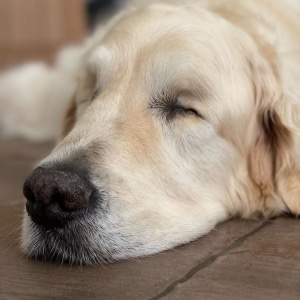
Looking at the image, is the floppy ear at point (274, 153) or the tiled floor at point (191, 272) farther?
the floppy ear at point (274, 153)

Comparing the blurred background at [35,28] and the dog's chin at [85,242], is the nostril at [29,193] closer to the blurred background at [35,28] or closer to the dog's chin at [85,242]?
the dog's chin at [85,242]

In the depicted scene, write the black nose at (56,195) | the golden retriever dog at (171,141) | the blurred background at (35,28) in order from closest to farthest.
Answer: the black nose at (56,195) → the golden retriever dog at (171,141) → the blurred background at (35,28)

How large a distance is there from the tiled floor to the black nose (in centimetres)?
15

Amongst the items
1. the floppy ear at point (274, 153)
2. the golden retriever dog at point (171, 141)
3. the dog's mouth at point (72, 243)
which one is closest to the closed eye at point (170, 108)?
the golden retriever dog at point (171, 141)

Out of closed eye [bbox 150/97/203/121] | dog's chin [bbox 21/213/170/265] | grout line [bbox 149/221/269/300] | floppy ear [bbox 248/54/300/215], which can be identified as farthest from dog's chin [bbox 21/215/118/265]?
floppy ear [bbox 248/54/300/215]

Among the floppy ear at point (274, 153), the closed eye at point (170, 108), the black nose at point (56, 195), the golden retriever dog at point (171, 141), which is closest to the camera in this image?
the black nose at point (56, 195)

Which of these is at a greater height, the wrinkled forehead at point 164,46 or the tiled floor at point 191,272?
the wrinkled forehead at point 164,46

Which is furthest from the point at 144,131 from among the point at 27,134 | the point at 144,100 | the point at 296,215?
the point at 27,134

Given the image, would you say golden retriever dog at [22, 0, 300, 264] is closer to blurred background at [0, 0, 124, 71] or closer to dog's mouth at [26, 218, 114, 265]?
dog's mouth at [26, 218, 114, 265]

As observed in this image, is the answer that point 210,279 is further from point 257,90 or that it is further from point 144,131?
point 257,90

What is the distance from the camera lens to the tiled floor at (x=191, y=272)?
1.79 metres

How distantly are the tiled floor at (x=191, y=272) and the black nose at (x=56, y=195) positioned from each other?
15 cm

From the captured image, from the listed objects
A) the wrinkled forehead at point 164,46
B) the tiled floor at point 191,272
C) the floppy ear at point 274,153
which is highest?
the wrinkled forehead at point 164,46

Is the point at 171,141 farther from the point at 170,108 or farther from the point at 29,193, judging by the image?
the point at 29,193
